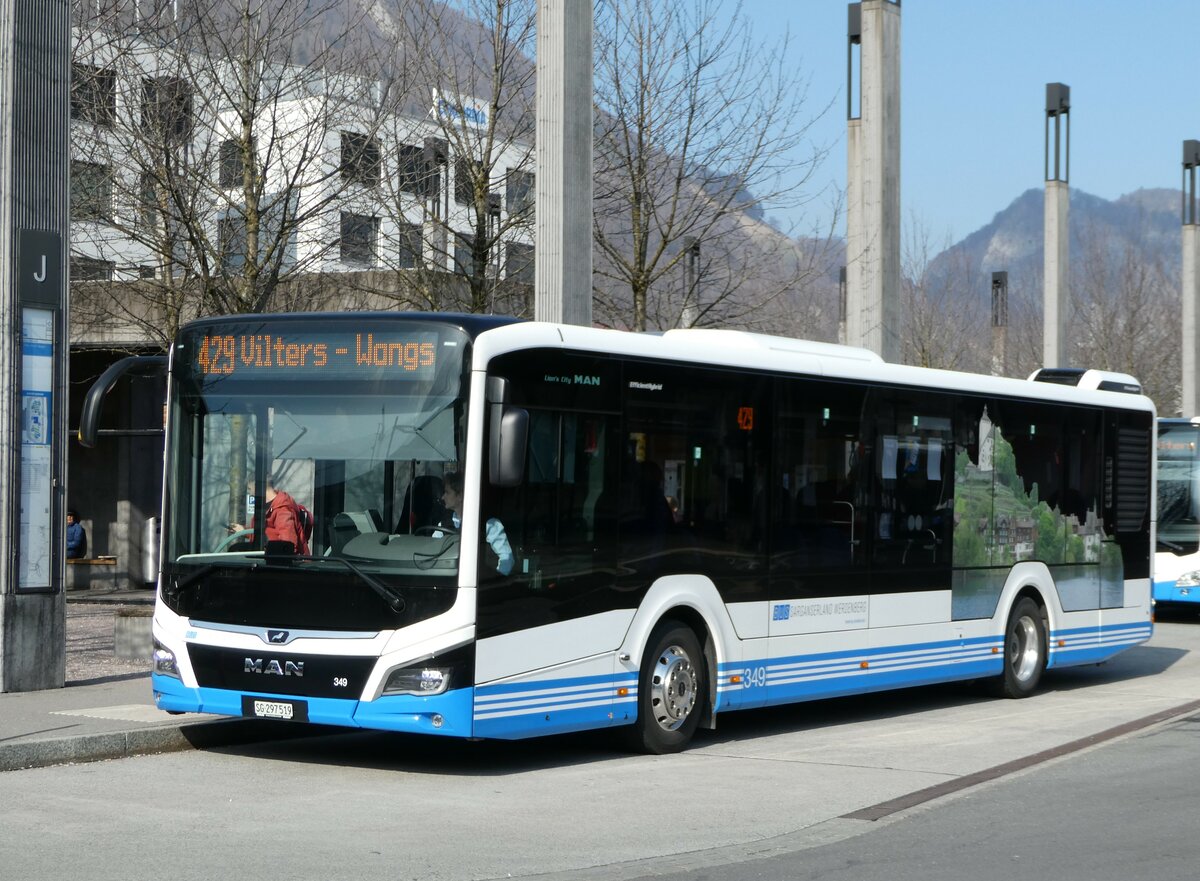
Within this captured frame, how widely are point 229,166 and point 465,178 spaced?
3.49 m

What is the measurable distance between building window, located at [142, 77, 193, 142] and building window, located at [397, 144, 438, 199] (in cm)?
322

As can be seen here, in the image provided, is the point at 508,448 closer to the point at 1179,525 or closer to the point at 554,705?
the point at 554,705

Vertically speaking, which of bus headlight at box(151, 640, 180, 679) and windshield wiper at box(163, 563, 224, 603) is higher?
windshield wiper at box(163, 563, 224, 603)

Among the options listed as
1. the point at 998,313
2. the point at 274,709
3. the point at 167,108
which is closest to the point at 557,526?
the point at 274,709

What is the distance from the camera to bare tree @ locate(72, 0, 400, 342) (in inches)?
778

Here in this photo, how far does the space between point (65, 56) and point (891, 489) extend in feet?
24.4

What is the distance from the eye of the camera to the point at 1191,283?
131 ft

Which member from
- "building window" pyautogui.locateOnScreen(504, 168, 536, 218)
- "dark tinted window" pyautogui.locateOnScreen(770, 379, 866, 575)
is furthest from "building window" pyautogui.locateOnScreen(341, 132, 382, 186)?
"dark tinted window" pyautogui.locateOnScreen(770, 379, 866, 575)

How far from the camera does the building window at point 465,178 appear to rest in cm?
2309

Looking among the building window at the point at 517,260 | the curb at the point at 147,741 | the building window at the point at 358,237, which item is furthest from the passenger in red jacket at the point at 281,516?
the building window at the point at 517,260

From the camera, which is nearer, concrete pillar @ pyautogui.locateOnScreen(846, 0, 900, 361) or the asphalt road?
the asphalt road

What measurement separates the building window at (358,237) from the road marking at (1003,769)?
12652 millimetres

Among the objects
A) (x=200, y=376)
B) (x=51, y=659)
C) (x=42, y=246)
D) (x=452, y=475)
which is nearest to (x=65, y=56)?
(x=42, y=246)

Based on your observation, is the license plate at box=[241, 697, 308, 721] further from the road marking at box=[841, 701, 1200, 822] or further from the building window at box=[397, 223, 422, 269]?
the building window at box=[397, 223, 422, 269]
